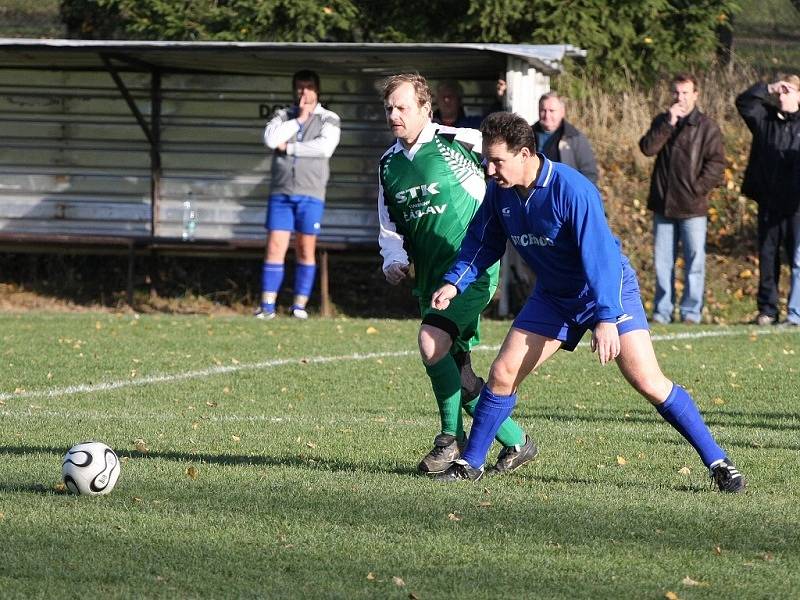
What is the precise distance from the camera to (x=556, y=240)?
6203mm

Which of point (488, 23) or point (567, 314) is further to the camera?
point (488, 23)

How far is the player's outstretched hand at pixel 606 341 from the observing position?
5918 mm

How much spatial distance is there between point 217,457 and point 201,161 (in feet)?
36.8

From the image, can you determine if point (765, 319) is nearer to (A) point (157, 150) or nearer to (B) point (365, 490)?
(A) point (157, 150)

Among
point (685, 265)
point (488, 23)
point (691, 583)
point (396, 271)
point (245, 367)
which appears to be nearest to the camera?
point (691, 583)

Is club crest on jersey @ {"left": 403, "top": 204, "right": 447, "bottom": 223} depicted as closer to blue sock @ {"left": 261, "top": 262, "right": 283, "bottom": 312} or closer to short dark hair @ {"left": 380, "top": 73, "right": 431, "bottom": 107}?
short dark hair @ {"left": 380, "top": 73, "right": 431, "bottom": 107}

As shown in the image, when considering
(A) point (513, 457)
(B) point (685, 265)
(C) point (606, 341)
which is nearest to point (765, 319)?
(B) point (685, 265)

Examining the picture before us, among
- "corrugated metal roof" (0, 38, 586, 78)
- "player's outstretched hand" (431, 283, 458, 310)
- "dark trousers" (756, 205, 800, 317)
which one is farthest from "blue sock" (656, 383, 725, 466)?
"corrugated metal roof" (0, 38, 586, 78)

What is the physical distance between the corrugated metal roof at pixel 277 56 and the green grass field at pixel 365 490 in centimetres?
429

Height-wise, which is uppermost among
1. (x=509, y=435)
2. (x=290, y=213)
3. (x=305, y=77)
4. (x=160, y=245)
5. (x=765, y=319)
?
(x=305, y=77)

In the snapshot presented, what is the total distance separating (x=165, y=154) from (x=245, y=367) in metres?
7.54

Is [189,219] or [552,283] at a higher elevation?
[552,283]

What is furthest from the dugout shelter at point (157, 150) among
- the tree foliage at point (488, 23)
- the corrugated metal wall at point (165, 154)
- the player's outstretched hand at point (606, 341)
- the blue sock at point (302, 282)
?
the player's outstretched hand at point (606, 341)

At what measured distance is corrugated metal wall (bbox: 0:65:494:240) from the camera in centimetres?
1764
